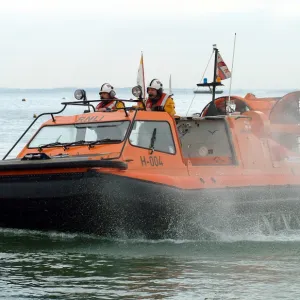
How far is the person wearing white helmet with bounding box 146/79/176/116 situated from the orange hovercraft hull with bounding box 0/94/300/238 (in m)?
0.20

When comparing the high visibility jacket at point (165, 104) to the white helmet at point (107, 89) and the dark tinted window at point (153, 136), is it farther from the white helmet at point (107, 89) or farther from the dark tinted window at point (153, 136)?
the white helmet at point (107, 89)

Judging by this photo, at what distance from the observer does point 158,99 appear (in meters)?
10.2

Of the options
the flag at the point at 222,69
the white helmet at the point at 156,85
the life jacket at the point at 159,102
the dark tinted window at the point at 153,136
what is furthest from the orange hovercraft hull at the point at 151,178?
the flag at the point at 222,69

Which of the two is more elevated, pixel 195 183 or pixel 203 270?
pixel 195 183

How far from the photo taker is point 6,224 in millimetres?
9250

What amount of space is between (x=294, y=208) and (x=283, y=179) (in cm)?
36

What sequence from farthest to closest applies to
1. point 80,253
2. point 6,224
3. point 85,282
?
point 6,224, point 80,253, point 85,282

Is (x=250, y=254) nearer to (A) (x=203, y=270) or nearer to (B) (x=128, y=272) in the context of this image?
(A) (x=203, y=270)

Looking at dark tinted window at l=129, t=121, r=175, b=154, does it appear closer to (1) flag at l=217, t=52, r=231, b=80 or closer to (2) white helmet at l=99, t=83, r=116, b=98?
(2) white helmet at l=99, t=83, r=116, b=98

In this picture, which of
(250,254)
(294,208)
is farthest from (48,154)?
(294,208)

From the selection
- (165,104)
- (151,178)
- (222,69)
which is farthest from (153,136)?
(222,69)

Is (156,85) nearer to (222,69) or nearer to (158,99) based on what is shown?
(158,99)

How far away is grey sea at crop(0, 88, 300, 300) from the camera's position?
7.05m

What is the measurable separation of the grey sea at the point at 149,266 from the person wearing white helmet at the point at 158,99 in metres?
1.55
